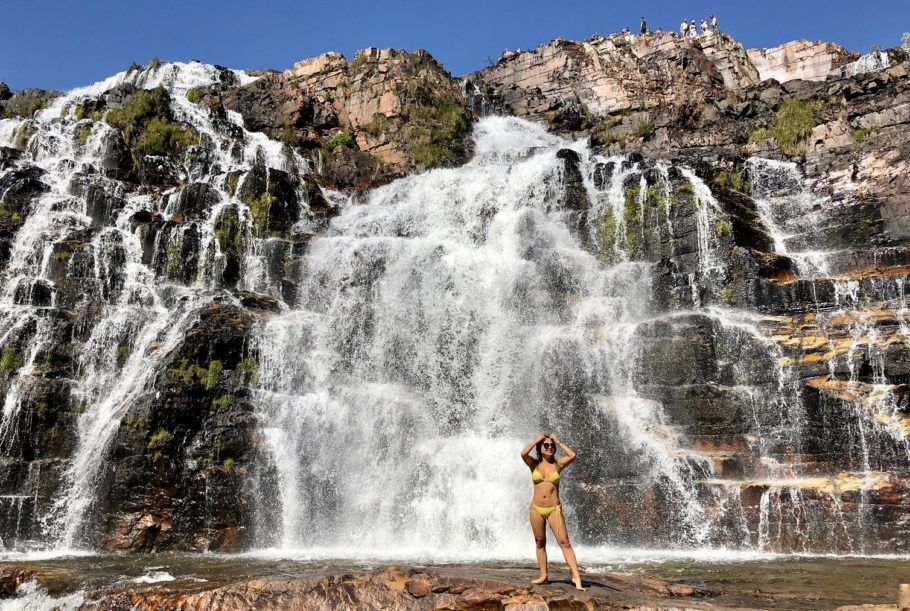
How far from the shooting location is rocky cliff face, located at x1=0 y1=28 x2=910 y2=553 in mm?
17078

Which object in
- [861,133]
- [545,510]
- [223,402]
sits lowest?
[545,510]

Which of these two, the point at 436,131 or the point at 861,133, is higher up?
the point at 436,131

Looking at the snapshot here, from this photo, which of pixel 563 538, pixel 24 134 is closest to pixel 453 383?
pixel 563 538

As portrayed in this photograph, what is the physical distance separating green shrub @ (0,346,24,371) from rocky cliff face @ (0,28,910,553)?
0.20 ft

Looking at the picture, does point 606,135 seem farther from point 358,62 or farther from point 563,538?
point 563,538

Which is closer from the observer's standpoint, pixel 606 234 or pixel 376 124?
pixel 606 234

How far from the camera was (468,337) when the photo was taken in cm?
2202

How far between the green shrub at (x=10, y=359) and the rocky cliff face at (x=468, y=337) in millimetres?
61

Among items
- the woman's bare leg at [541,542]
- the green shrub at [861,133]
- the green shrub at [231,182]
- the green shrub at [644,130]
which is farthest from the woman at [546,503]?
the green shrub at [644,130]

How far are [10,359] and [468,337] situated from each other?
44.4ft

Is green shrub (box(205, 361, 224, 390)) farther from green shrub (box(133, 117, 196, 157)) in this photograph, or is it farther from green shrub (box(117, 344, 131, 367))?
green shrub (box(133, 117, 196, 157))

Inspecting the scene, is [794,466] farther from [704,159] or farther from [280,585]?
[704,159]

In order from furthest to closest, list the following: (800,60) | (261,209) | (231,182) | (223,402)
→ (800,60)
(231,182)
(261,209)
(223,402)

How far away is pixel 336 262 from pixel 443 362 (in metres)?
7.51
